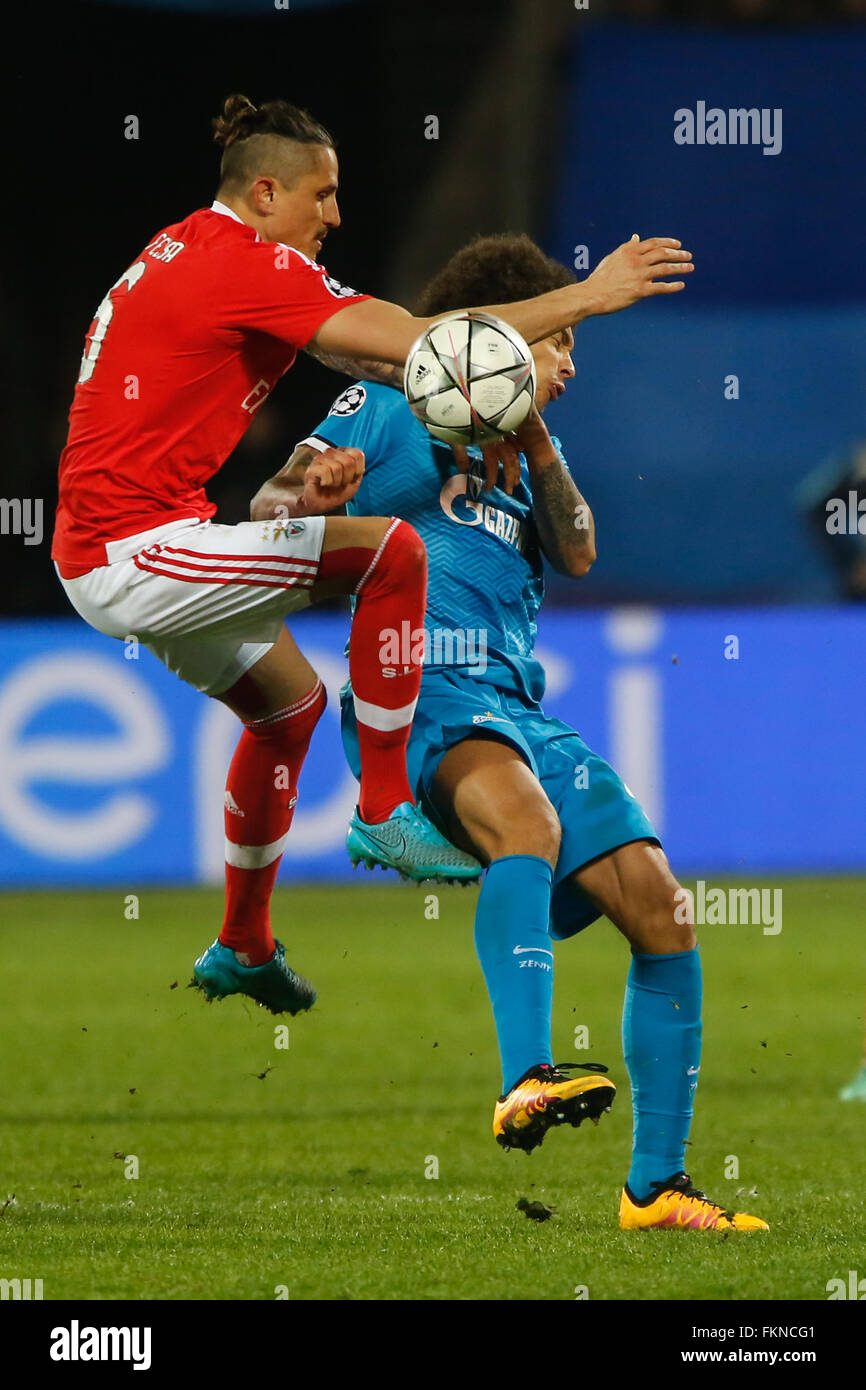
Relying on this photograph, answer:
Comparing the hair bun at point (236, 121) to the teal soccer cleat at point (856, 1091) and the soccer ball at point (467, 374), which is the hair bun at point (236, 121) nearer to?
the soccer ball at point (467, 374)

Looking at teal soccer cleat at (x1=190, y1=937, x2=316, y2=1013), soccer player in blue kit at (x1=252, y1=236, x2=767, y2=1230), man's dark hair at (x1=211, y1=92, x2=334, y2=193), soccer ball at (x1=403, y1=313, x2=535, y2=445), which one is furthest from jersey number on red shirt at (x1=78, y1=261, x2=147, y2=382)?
teal soccer cleat at (x1=190, y1=937, x2=316, y2=1013)

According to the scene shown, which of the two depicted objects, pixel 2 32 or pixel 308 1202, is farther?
pixel 2 32

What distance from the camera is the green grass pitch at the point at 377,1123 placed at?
13.6 feet

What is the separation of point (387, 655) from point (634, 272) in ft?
3.29

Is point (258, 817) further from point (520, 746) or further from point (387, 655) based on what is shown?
point (520, 746)

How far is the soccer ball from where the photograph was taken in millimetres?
3992

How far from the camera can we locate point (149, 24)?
1522 cm

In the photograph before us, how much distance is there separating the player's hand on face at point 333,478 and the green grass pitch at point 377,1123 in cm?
164

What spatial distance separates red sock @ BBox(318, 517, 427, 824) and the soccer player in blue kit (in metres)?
0.04

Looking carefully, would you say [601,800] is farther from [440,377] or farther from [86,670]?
[86,670]

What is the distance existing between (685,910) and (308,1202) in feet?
4.30

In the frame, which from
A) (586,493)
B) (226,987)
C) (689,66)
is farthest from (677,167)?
(226,987)

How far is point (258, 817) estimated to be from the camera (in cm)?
521

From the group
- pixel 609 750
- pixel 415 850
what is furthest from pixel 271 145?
pixel 609 750
